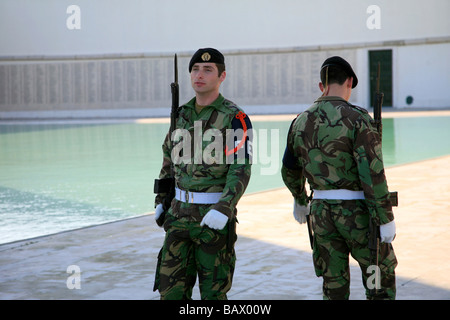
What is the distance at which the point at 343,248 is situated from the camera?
11.4 feet

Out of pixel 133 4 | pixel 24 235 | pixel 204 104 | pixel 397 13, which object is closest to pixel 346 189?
pixel 204 104

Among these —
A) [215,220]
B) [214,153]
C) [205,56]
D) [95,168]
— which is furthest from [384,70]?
[215,220]

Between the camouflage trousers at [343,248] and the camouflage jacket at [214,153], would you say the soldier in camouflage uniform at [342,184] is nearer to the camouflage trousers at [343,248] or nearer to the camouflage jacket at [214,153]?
the camouflage trousers at [343,248]

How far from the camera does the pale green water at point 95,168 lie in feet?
26.0

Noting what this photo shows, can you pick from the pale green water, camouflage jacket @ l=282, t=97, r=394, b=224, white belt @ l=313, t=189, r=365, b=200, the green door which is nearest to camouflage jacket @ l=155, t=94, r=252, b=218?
camouflage jacket @ l=282, t=97, r=394, b=224

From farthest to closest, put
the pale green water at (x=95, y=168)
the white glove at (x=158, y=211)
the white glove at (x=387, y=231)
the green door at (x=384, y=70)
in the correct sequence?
1. the green door at (x=384, y=70)
2. the pale green water at (x=95, y=168)
3. the white glove at (x=158, y=211)
4. the white glove at (x=387, y=231)

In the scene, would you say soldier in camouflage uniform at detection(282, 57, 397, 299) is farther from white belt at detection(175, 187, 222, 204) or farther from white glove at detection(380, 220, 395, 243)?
white belt at detection(175, 187, 222, 204)

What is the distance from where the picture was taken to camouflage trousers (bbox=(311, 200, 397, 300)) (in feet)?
11.1

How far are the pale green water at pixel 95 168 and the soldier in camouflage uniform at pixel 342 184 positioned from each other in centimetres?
384

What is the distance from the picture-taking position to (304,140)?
11.5 ft

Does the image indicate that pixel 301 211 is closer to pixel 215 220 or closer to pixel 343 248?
pixel 343 248

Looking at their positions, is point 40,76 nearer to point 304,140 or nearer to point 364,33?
point 364,33

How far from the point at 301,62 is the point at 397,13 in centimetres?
420

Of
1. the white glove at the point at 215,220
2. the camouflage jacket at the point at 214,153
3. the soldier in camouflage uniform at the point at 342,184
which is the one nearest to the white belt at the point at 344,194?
the soldier in camouflage uniform at the point at 342,184
